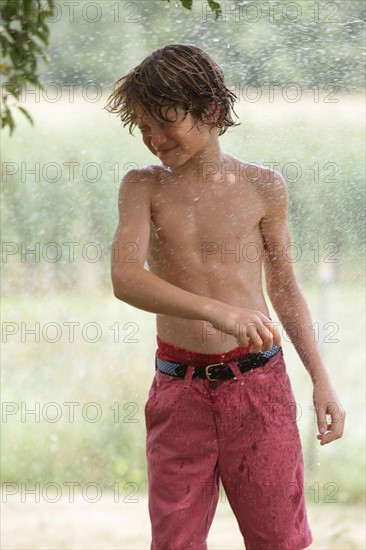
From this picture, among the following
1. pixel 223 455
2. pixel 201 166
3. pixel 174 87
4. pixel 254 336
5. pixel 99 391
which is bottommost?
pixel 99 391

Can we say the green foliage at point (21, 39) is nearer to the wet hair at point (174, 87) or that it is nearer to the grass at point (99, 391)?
the wet hair at point (174, 87)

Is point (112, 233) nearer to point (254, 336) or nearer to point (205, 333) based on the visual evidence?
point (205, 333)

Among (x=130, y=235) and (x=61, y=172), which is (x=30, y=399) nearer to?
(x=61, y=172)

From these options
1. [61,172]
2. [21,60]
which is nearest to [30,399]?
[61,172]

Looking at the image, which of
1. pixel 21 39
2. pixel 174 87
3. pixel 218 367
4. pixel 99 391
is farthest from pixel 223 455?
pixel 99 391

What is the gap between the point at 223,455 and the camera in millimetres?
1648

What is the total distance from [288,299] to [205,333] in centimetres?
18

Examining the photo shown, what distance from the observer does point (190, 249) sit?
166 cm

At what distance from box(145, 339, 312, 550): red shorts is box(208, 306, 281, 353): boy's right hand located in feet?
0.68

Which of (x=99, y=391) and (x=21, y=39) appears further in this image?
(x=99, y=391)

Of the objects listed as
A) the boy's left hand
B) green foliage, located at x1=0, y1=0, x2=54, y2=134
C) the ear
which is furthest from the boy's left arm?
green foliage, located at x1=0, y1=0, x2=54, y2=134

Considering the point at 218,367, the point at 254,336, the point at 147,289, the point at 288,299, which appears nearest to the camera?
the point at 254,336

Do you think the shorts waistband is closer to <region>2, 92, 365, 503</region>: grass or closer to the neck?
the neck

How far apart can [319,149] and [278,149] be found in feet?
A: 0.39
